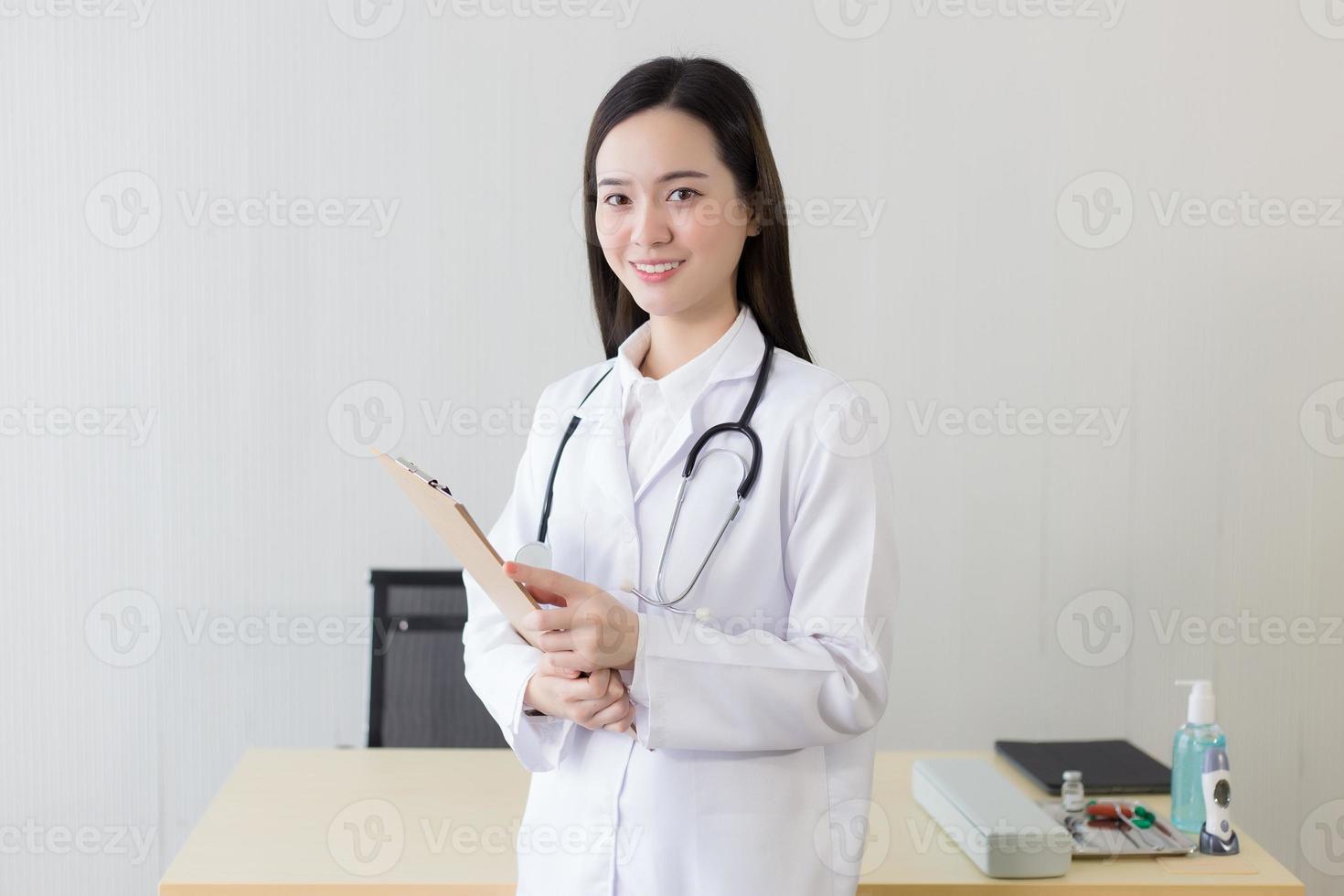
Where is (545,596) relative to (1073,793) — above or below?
above

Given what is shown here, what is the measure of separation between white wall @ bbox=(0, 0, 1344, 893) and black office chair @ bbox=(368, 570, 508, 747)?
0.47 m

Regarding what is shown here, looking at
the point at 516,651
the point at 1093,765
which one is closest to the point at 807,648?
the point at 516,651

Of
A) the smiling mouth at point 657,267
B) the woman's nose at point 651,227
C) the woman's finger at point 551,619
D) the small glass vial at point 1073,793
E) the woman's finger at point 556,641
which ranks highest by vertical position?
the woman's nose at point 651,227

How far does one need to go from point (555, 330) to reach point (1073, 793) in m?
1.59

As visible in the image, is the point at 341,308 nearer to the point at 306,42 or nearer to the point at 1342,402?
the point at 306,42

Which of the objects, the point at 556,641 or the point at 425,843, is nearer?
the point at 556,641

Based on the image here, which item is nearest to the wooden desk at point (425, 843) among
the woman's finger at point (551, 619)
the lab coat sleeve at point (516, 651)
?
the lab coat sleeve at point (516, 651)

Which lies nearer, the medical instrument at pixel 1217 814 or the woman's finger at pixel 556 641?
the woman's finger at pixel 556 641

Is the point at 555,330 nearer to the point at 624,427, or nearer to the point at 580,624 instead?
the point at 624,427

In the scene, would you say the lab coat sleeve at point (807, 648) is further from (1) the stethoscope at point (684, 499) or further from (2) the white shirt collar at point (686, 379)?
(2) the white shirt collar at point (686, 379)

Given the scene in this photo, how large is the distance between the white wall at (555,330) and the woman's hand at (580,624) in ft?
5.43

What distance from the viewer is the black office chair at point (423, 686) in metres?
2.35

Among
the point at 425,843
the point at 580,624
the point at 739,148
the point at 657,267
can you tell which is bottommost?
the point at 425,843

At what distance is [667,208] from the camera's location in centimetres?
131
